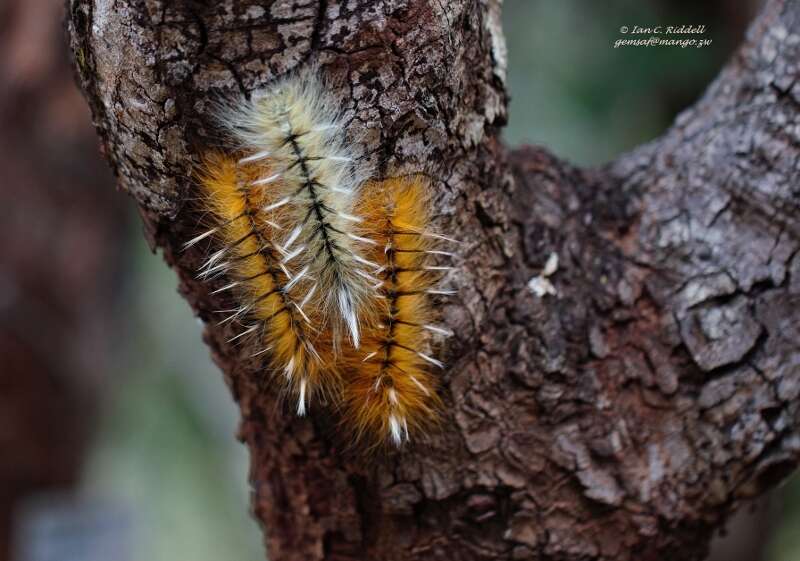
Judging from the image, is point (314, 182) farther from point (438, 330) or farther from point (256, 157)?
point (438, 330)

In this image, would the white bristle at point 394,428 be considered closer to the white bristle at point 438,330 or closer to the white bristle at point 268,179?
the white bristle at point 438,330

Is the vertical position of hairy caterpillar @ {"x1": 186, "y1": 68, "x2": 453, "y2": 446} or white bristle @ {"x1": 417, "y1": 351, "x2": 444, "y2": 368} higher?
hairy caterpillar @ {"x1": 186, "y1": 68, "x2": 453, "y2": 446}

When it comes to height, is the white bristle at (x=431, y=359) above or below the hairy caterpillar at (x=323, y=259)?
below

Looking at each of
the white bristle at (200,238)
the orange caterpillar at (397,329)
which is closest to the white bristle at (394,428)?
the orange caterpillar at (397,329)

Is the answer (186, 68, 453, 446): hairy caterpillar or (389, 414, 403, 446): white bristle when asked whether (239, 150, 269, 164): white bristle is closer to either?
(186, 68, 453, 446): hairy caterpillar

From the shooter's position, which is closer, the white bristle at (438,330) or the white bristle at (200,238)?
the white bristle at (200,238)

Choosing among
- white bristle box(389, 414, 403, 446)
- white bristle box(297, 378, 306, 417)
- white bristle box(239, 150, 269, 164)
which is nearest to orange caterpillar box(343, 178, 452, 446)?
white bristle box(389, 414, 403, 446)
